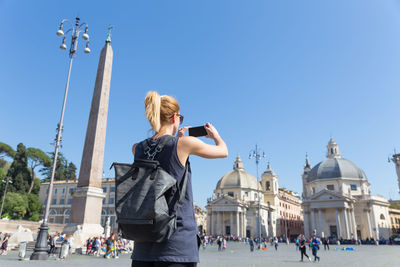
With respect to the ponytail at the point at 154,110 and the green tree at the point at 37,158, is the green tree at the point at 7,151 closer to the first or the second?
the green tree at the point at 37,158

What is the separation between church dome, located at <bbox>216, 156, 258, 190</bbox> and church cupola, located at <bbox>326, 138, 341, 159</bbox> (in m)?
19.5

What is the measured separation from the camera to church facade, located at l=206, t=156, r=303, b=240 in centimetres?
6225

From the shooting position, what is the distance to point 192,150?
1820mm

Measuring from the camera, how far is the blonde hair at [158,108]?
1969mm

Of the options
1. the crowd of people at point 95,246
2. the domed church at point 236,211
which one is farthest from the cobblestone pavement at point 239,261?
the domed church at point 236,211

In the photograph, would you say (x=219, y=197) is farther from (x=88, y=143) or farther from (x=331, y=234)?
(x=88, y=143)

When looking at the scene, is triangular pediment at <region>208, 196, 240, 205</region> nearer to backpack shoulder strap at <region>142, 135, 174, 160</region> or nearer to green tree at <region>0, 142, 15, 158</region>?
green tree at <region>0, 142, 15, 158</region>

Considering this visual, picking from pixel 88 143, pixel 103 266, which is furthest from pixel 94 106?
pixel 103 266

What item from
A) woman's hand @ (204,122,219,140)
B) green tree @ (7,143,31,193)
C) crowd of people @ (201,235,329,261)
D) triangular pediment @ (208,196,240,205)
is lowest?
crowd of people @ (201,235,329,261)

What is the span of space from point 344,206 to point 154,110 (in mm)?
59221

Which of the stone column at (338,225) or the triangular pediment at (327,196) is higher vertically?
the triangular pediment at (327,196)

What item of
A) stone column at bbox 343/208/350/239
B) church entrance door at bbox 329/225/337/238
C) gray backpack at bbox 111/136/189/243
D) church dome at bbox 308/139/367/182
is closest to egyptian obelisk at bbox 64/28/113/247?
gray backpack at bbox 111/136/189/243

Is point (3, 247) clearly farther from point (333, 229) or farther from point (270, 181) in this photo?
point (270, 181)

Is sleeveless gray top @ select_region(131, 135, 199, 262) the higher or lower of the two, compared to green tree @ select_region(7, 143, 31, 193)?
lower
